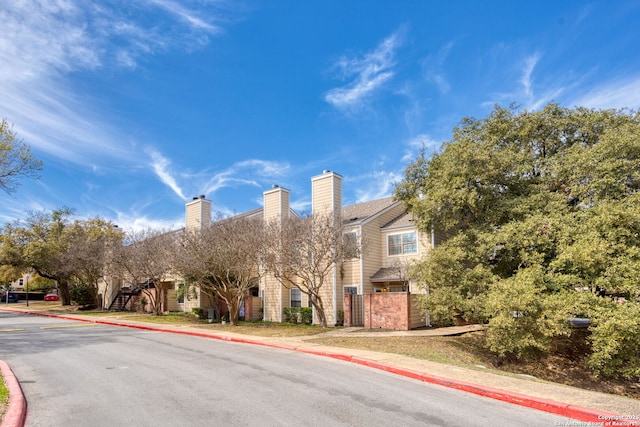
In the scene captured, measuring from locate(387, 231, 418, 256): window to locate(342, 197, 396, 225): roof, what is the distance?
1937 millimetres

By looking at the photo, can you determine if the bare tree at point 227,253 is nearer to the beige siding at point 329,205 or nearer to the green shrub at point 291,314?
the green shrub at point 291,314

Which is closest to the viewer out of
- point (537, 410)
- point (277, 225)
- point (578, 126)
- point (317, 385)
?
point (537, 410)

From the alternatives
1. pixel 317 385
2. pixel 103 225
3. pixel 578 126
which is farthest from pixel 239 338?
pixel 103 225

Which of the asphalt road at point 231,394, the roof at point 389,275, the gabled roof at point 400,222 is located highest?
the gabled roof at point 400,222

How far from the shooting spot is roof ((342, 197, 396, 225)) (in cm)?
2511

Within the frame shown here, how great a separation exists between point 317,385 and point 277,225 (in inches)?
568

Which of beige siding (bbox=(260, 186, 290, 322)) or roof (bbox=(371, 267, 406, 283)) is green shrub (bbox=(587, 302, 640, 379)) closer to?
roof (bbox=(371, 267, 406, 283))

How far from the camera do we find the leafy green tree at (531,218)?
14.2 m

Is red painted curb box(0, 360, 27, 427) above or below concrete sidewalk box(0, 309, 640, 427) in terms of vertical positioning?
above

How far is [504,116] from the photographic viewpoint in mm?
20219

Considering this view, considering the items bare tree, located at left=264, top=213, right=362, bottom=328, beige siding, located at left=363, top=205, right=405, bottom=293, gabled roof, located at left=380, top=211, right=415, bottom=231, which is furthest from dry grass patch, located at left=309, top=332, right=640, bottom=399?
gabled roof, located at left=380, top=211, right=415, bottom=231

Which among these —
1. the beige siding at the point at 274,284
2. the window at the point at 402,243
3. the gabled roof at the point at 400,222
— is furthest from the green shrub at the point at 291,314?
the gabled roof at the point at 400,222

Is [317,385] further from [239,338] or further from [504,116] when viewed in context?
[504,116]

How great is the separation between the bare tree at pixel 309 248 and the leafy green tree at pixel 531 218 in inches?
158
